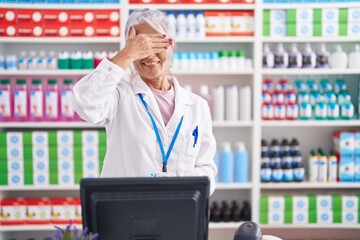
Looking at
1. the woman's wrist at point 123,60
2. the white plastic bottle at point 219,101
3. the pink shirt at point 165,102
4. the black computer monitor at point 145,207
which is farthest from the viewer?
the white plastic bottle at point 219,101

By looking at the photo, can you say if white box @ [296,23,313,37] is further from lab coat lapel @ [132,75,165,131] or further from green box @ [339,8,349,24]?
lab coat lapel @ [132,75,165,131]

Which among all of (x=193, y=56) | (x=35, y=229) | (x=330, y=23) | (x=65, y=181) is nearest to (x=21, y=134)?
(x=65, y=181)

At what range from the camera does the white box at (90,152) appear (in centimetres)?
452

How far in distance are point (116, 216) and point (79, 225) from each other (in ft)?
10.5

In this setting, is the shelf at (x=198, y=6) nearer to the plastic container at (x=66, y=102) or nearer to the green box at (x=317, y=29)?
the green box at (x=317, y=29)

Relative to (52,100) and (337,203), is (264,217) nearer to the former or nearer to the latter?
(337,203)

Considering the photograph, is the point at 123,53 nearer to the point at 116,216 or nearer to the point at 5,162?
the point at 116,216

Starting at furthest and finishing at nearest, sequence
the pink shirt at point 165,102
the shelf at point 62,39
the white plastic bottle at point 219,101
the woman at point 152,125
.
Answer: the white plastic bottle at point 219,101, the shelf at point 62,39, the pink shirt at point 165,102, the woman at point 152,125

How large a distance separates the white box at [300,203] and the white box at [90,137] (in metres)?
1.76

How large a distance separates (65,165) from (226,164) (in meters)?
1.35

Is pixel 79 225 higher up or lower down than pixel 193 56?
lower down

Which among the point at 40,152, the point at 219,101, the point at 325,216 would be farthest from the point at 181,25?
the point at 325,216

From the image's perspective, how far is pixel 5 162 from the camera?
4531 millimetres

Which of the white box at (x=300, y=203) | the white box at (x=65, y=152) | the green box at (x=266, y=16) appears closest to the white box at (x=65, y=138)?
the white box at (x=65, y=152)
